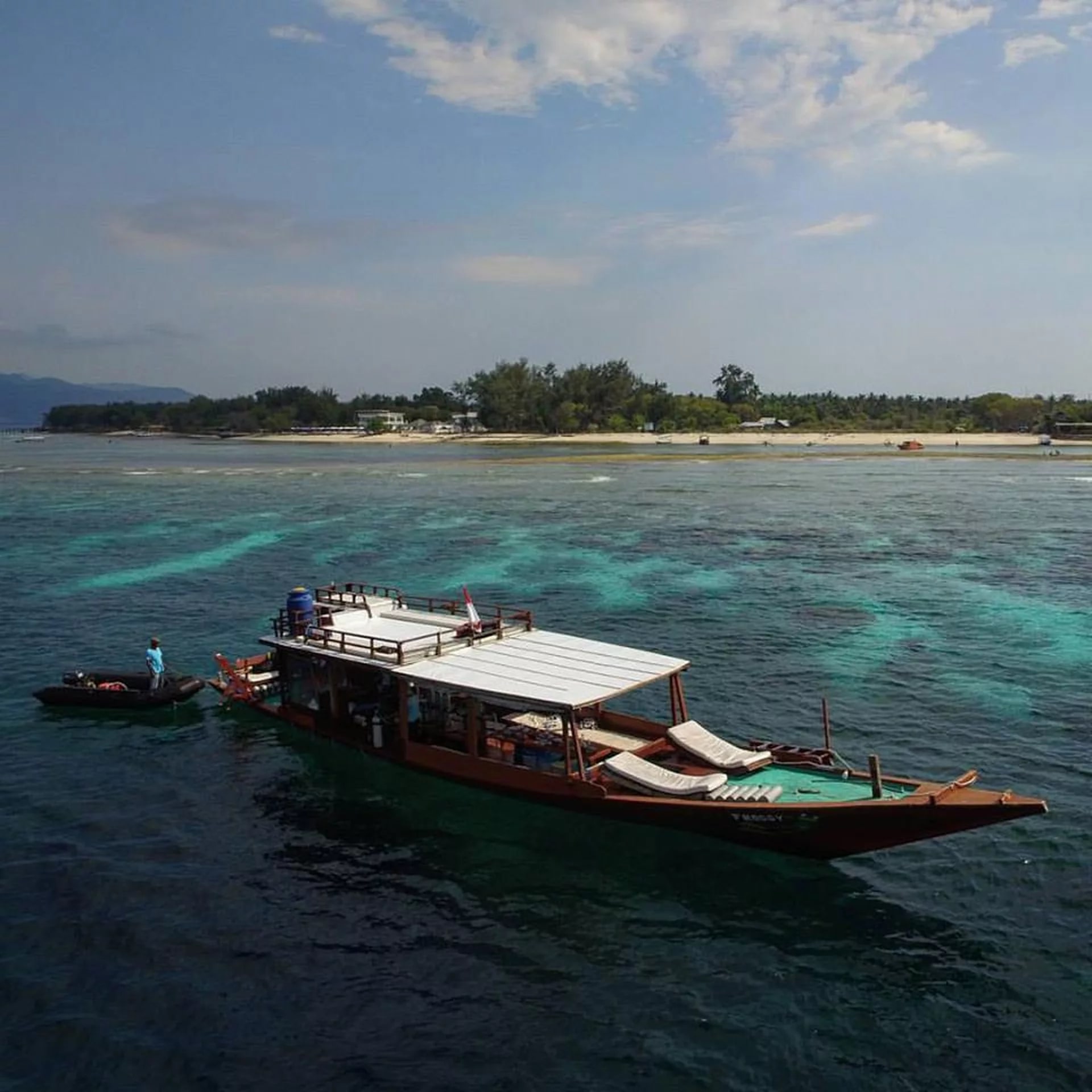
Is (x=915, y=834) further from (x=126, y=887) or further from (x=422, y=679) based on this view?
(x=126, y=887)

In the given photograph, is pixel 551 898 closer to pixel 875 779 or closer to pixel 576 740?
Result: pixel 576 740

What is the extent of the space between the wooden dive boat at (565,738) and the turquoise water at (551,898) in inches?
37.7

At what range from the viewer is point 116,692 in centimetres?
3034

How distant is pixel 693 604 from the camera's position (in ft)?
147

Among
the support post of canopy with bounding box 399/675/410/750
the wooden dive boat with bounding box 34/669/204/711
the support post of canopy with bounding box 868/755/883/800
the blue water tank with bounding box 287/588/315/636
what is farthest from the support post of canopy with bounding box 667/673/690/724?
the wooden dive boat with bounding box 34/669/204/711

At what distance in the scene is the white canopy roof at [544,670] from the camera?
21.0 m

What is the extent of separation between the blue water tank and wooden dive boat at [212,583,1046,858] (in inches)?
2.2

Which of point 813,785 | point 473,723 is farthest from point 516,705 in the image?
point 813,785

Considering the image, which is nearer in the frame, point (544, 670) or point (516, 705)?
point (516, 705)

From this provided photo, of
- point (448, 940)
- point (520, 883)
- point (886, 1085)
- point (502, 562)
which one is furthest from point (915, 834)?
point (502, 562)

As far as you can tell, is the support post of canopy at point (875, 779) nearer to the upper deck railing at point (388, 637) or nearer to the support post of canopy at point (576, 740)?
the support post of canopy at point (576, 740)

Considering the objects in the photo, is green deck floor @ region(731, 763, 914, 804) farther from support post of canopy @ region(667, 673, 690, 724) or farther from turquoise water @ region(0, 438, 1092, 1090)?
support post of canopy @ region(667, 673, 690, 724)

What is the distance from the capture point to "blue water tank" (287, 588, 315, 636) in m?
27.8

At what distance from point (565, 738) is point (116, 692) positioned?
17.0 m
